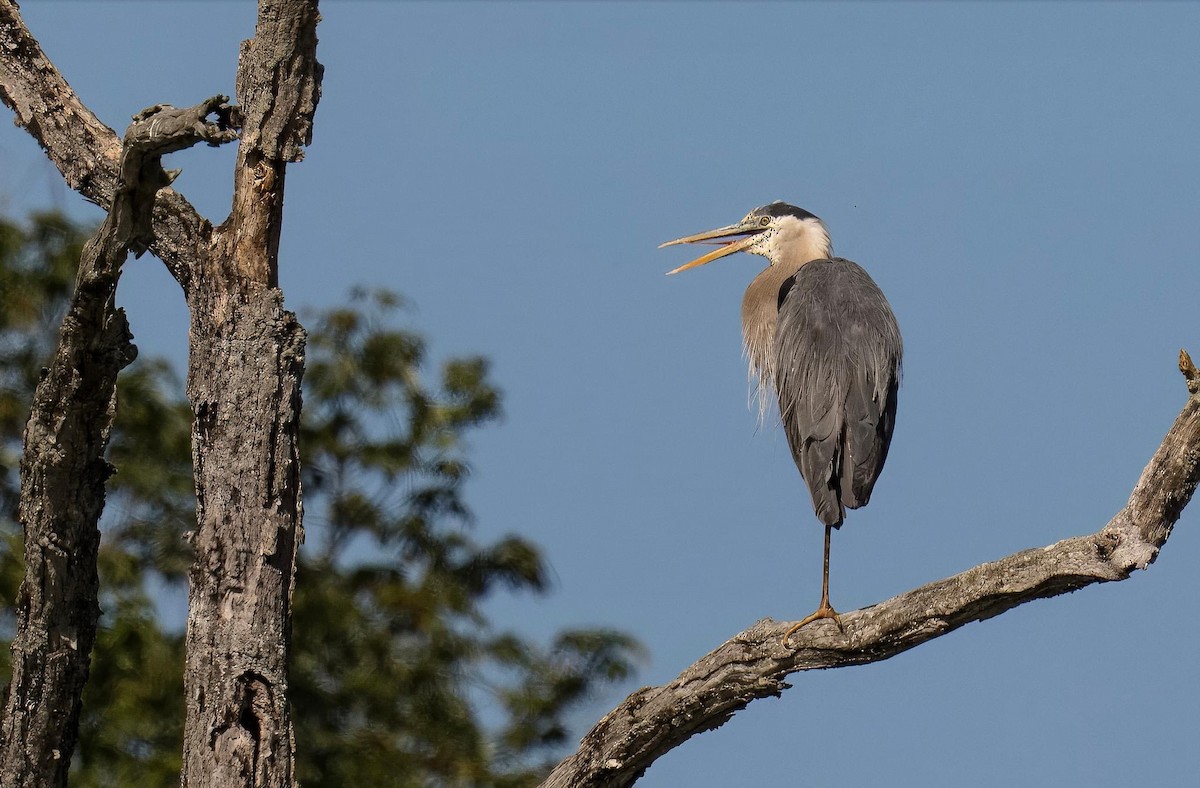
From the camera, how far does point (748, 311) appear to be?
24.9ft

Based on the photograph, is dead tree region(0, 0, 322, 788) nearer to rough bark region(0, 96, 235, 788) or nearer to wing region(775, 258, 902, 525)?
rough bark region(0, 96, 235, 788)

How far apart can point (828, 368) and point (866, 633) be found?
1.92 metres

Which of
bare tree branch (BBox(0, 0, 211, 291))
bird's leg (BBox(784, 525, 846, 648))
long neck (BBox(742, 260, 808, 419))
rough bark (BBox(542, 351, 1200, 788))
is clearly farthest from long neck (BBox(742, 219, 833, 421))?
bare tree branch (BBox(0, 0, 211, 291))

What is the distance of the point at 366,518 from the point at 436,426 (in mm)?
873

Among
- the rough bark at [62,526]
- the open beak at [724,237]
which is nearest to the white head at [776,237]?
the open beak at [724,237]

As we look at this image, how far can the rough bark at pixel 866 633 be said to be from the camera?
4.01 m

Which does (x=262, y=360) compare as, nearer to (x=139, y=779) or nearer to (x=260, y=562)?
(x=260, y=562)

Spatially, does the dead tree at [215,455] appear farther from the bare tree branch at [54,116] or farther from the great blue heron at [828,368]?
the great blue heron at [828,368]

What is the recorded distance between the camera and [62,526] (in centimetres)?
491

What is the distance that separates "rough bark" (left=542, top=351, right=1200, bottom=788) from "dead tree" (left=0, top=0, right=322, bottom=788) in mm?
990

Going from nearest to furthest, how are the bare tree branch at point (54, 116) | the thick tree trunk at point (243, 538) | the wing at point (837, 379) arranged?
the thick tree trunk at point (243, 538) < the bare tree branch at point (54, 116) < the wing at point (837, 379)

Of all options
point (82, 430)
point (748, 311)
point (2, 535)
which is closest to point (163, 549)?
point (2, 535)

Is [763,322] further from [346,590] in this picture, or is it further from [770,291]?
[346,590]

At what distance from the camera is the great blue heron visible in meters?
5.82
